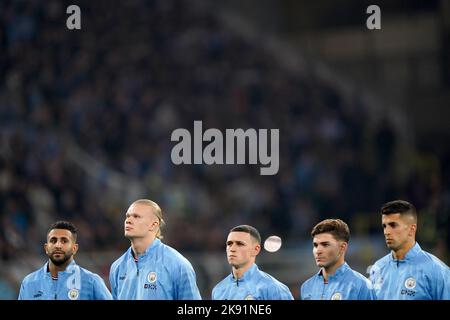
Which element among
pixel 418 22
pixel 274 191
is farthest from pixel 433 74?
pixel 274 191

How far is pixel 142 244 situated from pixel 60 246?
0.62m

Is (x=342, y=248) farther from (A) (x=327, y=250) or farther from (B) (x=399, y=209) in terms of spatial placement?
(B) (x=399, y=209)

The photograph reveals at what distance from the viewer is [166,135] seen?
13414mm

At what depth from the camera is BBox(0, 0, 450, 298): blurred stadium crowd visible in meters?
12.0

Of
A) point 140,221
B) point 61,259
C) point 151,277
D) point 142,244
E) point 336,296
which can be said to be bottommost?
point 336,296

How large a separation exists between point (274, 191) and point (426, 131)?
2.13 metres

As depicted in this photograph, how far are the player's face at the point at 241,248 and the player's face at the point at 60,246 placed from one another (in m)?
1.21

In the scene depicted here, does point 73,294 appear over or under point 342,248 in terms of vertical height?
under

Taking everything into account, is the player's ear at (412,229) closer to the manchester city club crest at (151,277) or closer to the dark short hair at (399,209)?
the dark short hair at (399,209)

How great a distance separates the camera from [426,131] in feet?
41.9

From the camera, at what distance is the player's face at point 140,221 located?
7.32 meters

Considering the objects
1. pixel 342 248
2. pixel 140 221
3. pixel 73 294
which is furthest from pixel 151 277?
pixel 342 248

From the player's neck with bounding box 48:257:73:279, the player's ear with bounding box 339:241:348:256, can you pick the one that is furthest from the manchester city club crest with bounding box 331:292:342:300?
the player's neck with bounding box 48:257:73:279

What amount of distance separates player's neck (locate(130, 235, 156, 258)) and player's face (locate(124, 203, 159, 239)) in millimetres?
38
